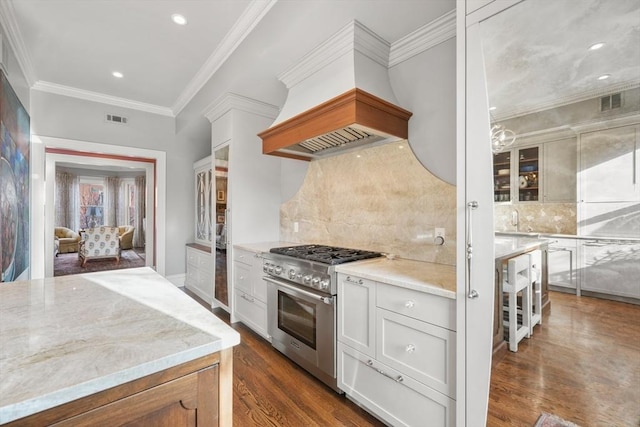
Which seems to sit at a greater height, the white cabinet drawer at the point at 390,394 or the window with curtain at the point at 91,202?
the window with curtain at the point at 91,202

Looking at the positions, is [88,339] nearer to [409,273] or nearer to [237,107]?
[409,273]

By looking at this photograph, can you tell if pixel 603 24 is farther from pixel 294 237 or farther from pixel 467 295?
pixel 294 237

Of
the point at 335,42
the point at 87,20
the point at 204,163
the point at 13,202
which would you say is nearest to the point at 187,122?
the point at 204,163

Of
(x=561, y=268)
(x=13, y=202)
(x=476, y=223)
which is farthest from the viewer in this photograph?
(x=13, y=202)

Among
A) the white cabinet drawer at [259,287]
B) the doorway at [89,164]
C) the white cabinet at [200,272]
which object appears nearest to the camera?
the white cabinet drawer at [259,287]

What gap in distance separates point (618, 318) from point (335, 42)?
7.24 ft

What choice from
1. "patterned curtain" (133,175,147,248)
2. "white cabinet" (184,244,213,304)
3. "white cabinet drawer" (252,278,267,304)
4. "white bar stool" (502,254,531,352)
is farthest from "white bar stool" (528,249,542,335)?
"patterned curtain" (133,175,147,248)

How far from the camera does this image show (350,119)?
1.94 m

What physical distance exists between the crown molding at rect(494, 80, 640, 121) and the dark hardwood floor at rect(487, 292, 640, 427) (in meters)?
0.76

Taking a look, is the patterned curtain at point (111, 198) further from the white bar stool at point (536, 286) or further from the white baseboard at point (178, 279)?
the white bar stool at point (536, 286)

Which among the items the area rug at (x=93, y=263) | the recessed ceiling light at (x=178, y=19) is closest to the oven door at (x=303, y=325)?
the recessed ceiling light at (x=178, y=19)

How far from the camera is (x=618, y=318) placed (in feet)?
3.46

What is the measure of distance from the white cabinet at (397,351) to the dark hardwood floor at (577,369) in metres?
0.25

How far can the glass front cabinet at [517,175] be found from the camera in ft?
3.95
